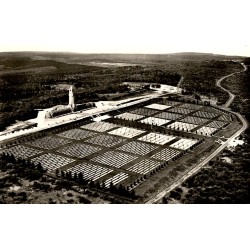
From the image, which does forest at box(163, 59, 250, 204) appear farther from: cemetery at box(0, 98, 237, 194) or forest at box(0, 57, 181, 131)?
forest at box(0, 57, 181, 131)

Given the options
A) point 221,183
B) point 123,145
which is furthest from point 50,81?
point 221,183

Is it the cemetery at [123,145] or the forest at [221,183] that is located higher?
the forest at [221,183]

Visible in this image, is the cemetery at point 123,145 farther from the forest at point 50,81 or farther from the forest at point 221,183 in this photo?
the forest at point 50,81

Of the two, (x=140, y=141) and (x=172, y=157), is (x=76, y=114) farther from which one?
(x=172, y=157)

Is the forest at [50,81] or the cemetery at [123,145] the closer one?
the cemetery at [123,145]

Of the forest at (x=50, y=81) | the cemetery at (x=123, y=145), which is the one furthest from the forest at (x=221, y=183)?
the forest at (x=50, y=81)

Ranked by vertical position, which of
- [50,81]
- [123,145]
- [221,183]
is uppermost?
[221,183]

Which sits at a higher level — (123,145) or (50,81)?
(123,145)

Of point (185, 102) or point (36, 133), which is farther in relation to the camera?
point (185, 102)

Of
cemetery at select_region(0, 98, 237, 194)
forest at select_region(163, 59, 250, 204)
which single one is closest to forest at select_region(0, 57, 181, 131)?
cemetery at select_region(0, 98, 237, 194)

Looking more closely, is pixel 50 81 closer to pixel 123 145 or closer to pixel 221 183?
pixel 123 145

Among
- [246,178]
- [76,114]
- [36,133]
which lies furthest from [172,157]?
[76,114]
